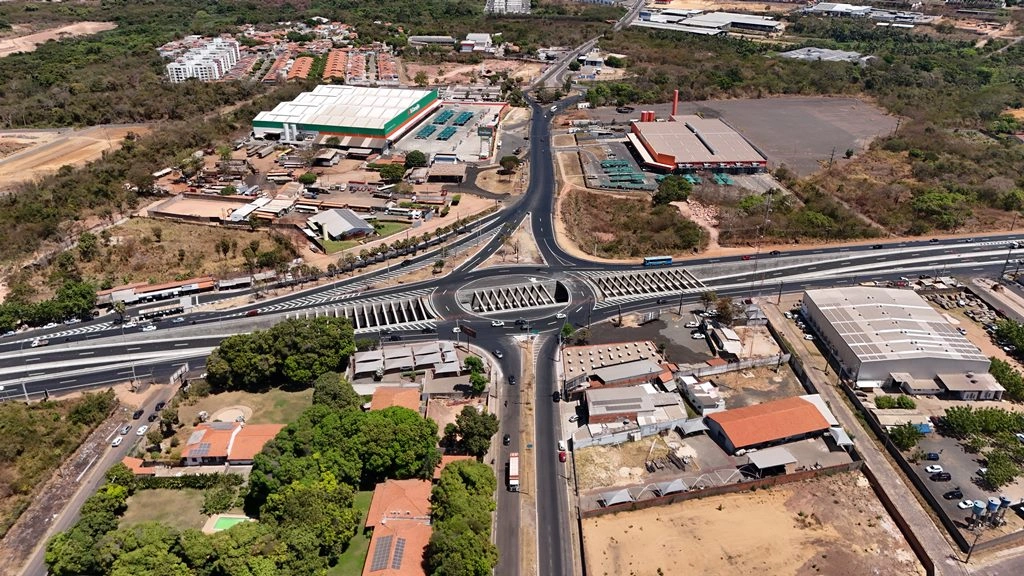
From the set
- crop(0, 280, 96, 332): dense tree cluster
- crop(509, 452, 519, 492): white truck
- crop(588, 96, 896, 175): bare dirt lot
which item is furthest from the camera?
crop(588, 96, 896, 175): bare dirt lot

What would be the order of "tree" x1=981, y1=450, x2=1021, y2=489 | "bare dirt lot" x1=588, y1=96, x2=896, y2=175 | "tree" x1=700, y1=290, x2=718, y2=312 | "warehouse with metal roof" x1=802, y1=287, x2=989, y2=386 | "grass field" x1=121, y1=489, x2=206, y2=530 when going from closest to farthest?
"grass field" x1=121, y1=489, x2=206, y2=530 → "tree" x1=981, y1=450, x2=1021, y2=489 → "warehouse with metal roof" x1=802, y1=287, x2=989, y2=386 → "tree" x1=700, y1=290, x2=718, y2=312 → "bare dirt lot" x1=588, y1=96, x2=896, y2=175

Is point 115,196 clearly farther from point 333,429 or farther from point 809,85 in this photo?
point 809,85

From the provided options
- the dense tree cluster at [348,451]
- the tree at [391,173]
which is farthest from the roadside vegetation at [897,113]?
the dense tree cluster at [348,451]

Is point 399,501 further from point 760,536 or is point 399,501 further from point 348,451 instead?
point 760,536

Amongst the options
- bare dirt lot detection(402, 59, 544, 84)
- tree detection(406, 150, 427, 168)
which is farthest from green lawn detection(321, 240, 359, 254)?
bare dirt lot detection(402, 59, 544, 84)

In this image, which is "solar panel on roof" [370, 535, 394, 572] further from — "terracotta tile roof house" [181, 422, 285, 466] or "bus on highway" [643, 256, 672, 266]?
"bus on highway" [643, 256, 672, 266]

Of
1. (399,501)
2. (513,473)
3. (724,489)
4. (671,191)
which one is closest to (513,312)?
(513,473)
